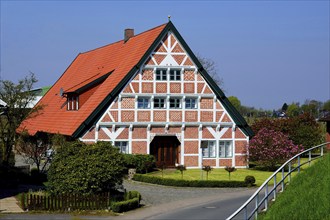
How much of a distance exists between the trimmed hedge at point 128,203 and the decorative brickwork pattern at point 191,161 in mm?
16222

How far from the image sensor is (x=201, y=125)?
44.9 metres

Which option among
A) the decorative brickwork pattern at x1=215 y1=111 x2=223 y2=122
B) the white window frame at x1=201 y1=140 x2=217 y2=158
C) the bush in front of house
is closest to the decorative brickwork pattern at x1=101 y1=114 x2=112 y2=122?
the bush in front of house

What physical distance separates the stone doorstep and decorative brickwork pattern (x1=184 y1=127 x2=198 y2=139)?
17805 mm

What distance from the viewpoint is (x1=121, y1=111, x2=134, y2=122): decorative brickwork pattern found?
43000 millimetres

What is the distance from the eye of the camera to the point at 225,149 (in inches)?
1802

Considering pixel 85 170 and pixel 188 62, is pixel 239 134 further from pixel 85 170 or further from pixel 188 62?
pixel 85 170

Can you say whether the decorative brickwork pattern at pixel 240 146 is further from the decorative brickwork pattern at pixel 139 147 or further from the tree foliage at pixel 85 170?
the tree foliage at pixel 85 170

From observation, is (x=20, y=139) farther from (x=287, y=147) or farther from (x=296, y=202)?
(x=296, y=202)

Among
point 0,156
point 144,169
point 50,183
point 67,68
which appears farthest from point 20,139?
point 67,68

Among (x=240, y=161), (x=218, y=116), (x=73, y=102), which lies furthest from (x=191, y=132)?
(x=73, y=102)

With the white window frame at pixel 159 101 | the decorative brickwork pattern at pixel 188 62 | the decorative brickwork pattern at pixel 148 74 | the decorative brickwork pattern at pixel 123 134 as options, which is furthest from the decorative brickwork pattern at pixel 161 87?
the decorative brickwork pattern at pixel 123 134

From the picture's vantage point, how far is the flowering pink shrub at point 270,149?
44062mm

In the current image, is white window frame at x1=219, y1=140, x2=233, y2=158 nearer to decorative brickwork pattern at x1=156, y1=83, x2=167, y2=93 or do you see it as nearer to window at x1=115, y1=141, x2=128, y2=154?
decorative brickwork pattern at x1=156, y1=83, x2=167, y2=93

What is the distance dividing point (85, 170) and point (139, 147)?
627 inches
